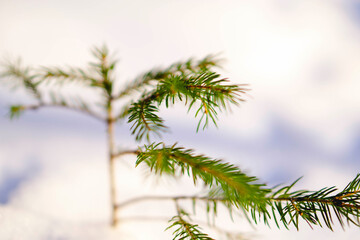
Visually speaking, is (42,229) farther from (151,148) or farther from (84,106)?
(151,148)

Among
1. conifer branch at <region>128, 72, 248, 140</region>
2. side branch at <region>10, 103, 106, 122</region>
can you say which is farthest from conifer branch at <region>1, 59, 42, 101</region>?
conifer branch at <region>128, 72, 248, 140</region>

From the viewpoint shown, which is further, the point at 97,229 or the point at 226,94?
the point at 97,229

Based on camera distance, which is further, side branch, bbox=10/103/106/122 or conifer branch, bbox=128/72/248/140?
side branch, bbox=10/103/106/122

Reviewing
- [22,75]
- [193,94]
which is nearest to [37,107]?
[22,75]

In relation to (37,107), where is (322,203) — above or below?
below

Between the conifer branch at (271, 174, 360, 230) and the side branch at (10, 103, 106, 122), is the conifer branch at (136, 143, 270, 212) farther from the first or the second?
the side branch at (10, 103, 106, 122)

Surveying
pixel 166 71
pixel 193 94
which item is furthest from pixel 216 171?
pixel 166 71

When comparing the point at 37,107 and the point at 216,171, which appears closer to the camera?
the point at 216,171

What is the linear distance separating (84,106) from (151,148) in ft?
1.66

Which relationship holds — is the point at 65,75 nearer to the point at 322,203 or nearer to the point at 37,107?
the point at 37,107

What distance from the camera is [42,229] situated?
103 cm

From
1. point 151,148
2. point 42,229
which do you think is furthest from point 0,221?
point 151,148

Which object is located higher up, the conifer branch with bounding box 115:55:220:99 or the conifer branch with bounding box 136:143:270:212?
the conifer branch with bounding box 115:55:220:99

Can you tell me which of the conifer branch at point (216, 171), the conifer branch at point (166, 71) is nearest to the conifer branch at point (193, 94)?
the conifer branch at point (216, 171)
